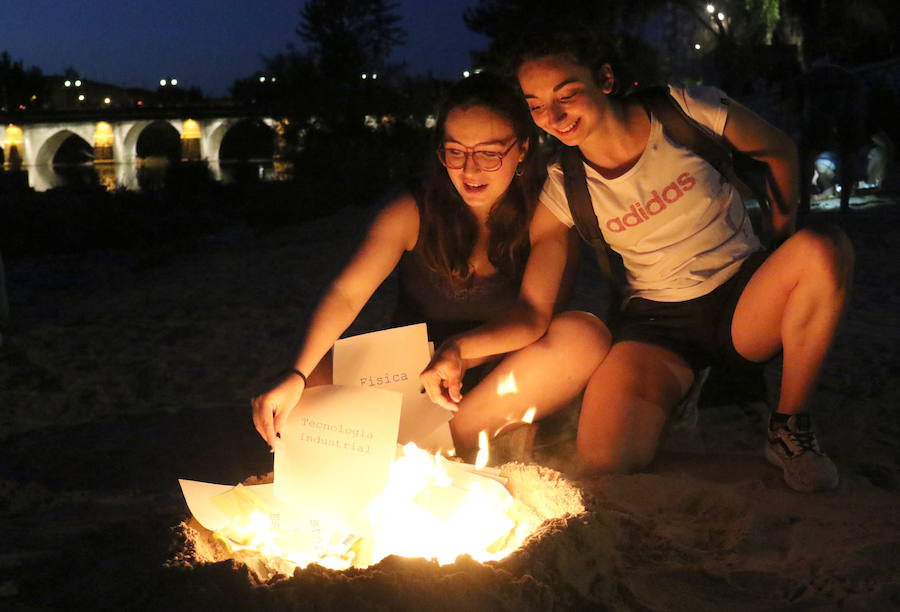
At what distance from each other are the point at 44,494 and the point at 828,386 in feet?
10.5

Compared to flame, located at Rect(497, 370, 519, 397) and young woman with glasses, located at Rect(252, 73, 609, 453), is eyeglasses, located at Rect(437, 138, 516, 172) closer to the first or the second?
young woman with glasses, located at Rect(252, 73, 609, 453)

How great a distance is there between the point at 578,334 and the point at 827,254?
0.77 metres

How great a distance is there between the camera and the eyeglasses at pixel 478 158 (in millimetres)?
2312

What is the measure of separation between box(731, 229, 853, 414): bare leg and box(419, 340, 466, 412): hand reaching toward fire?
96 centimetres

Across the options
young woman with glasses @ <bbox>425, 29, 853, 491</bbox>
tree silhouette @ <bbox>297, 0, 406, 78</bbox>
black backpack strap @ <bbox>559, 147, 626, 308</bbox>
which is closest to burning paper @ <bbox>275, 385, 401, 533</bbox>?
young woman with glasses @ <bbox>425, 29, 853, 491</bbox>

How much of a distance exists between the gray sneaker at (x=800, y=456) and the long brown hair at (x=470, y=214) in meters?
1.02

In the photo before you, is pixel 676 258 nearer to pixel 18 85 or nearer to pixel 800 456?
pixel 800 456

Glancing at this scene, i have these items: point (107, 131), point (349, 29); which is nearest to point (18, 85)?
point (107, 131)

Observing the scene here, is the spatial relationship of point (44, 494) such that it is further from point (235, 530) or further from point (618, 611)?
point (618, 611)

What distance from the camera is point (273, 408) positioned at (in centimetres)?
196

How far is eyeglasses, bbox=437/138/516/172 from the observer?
7.59 feet

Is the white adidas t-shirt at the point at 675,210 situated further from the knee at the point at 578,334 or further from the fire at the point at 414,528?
the fire at the point at 414,528

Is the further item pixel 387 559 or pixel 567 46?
pixel 567 46

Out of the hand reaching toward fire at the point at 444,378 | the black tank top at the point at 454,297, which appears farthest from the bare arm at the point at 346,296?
the hand reaching toward fire at the point at 444,378
